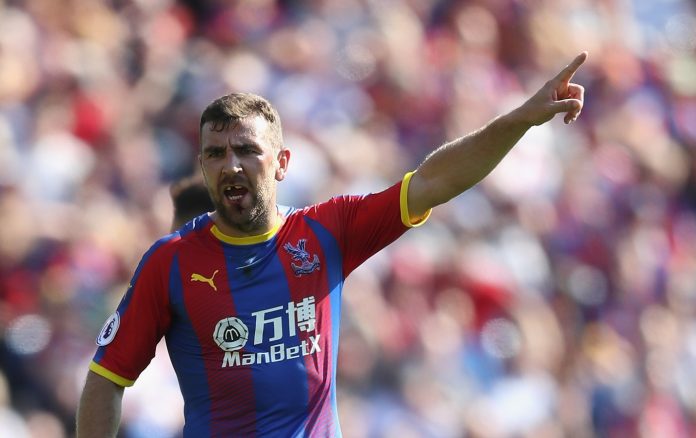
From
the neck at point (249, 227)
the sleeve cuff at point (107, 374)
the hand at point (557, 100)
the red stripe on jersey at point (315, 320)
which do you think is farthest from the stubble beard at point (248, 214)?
the hand at point (557, 100)

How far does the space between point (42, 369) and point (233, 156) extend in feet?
10.2

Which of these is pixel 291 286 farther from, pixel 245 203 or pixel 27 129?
pixel 27 129

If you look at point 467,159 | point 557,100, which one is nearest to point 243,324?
point 467,159

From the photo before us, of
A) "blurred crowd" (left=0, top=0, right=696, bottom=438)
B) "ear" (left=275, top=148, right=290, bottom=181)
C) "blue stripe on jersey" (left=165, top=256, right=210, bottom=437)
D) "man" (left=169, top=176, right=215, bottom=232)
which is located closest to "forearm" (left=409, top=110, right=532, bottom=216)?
"ear" (left=275, top=148, right=290, bottom=181)

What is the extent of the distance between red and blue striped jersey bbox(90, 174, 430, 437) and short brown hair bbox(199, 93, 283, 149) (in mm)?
386

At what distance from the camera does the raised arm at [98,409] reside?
4398mm

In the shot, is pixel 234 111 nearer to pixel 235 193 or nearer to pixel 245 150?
pixel 245 150

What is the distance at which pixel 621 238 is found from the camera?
10.7m

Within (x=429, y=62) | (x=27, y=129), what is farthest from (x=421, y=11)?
(x=27, y=129)

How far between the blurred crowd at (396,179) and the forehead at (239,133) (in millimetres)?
2976

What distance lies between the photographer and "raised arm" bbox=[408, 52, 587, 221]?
14.3 feet

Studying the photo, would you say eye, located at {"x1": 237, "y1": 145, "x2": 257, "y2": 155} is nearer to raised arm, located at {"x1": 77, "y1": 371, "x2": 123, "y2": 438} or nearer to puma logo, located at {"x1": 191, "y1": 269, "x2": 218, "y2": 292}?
puma logo, located at {"x1": 191, "y1": 269, "x2": 218, "y2": 292}

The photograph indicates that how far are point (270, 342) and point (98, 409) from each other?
24.5 inches

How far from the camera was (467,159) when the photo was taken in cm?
444
